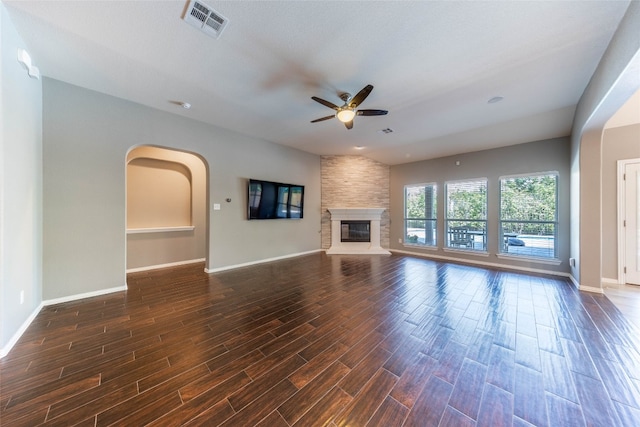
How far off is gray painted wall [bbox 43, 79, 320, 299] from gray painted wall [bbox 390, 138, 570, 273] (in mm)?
4895

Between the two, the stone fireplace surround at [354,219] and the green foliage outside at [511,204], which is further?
the stone fireplace surround at [354,219]

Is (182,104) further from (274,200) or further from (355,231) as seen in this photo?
(355,231)

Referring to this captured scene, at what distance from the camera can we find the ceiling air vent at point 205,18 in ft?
Result: 6.15

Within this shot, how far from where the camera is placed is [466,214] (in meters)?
5.67

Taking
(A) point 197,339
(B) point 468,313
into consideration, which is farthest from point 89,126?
(B) point 468,313

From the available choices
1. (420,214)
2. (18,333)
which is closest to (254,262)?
(18,333)

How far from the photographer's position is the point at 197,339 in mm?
2176

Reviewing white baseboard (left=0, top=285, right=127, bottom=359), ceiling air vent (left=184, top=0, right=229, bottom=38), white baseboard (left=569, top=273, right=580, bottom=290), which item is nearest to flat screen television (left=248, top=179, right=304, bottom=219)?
white baseboard (left=0, top=285, right=127, bottom=359)

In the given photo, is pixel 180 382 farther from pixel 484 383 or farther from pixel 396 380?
pixel 484 383

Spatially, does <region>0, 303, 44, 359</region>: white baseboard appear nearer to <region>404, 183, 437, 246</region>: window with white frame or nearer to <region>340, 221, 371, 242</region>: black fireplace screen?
<region>340, 221, 371, 242</region>: black fireplace screen

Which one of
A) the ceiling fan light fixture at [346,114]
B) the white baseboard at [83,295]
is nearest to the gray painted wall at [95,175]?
the white baseboard at [83,295]

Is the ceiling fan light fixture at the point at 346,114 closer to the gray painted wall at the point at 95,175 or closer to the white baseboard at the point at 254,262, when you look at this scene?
the gray painted wall at the point at 95,175

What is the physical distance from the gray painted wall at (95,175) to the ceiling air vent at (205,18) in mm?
2361

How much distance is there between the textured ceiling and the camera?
6.26 ft
